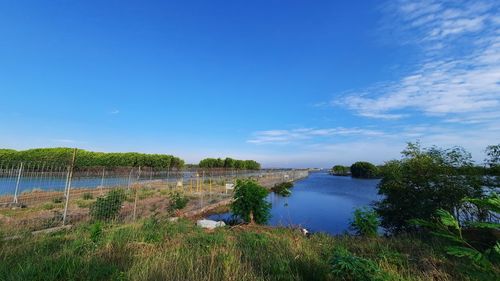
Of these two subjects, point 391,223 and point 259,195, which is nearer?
point 391,223

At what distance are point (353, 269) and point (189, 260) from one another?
2630 mm

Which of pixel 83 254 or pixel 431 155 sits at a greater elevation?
pixel 431 155

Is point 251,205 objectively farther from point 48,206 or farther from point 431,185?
point 48,206

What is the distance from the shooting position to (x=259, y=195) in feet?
45.4

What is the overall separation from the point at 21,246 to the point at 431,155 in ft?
43.6

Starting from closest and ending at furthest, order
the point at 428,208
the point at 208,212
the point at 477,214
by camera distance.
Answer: the point at 477,214 → the point at 428,208 → the point at 208,212

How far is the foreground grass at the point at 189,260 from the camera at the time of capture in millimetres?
4324

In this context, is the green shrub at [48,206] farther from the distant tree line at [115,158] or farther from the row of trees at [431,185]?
the distant tree line at [115,158]

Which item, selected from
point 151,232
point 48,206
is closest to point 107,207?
point 151,232

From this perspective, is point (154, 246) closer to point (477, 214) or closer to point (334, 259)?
point (334, 259)

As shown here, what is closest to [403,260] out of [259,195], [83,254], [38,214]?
[83,254]

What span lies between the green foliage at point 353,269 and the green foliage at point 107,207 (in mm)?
10417

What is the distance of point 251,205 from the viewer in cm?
1362

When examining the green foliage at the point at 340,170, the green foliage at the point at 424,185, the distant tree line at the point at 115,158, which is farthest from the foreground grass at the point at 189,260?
the green foliage at the point at 340,170
